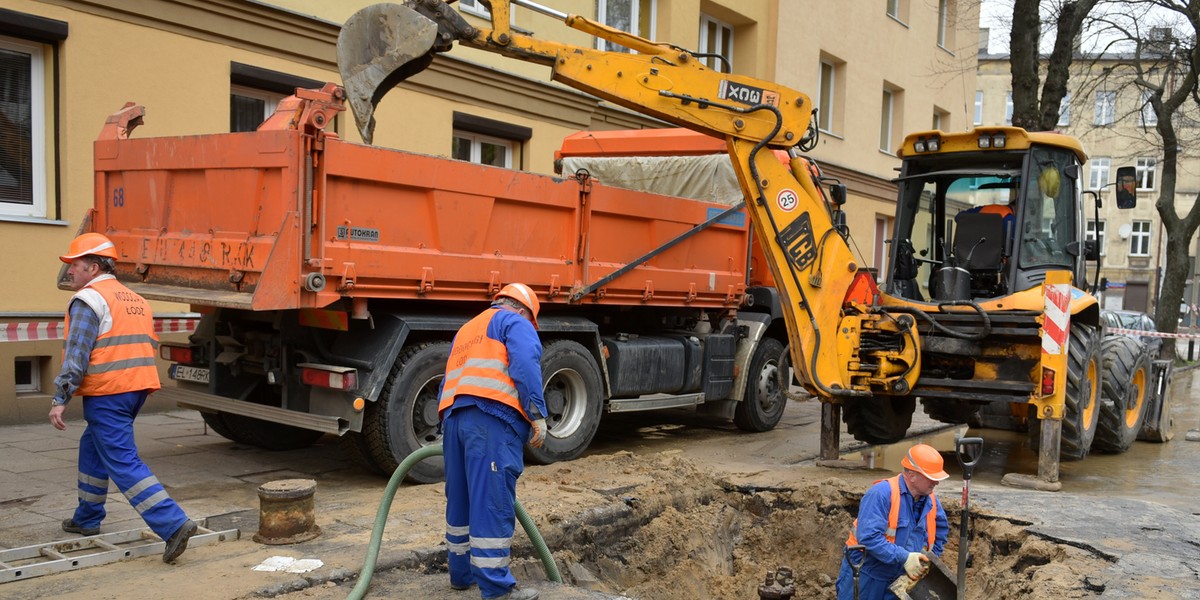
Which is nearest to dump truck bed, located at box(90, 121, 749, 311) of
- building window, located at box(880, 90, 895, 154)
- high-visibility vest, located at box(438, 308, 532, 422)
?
high-visibility vest, located at box(438, 308, 532, 422)

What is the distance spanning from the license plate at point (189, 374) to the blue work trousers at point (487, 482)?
3.36m

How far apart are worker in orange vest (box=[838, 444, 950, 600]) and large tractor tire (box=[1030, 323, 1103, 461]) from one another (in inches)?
134

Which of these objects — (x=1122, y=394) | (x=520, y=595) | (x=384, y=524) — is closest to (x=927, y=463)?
(x=520, y=595)

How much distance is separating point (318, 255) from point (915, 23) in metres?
20.1

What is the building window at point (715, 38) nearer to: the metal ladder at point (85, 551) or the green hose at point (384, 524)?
the green hose at point (384, 524)

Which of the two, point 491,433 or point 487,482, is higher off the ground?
point 491,433

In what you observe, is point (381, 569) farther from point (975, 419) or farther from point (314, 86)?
point (975, 419)

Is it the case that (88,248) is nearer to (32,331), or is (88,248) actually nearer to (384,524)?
(384,524)

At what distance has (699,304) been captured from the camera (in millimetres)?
Result: 9383

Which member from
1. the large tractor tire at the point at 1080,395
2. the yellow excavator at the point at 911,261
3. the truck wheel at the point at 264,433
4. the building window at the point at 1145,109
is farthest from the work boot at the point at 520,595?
the building window at the point at 1145,109

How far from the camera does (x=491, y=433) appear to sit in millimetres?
4609

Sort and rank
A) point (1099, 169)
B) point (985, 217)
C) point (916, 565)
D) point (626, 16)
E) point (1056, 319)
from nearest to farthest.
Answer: point (916, 565) → point (1056, 319) → point (985, 217) → point (626, 16) → point (1099, 169)

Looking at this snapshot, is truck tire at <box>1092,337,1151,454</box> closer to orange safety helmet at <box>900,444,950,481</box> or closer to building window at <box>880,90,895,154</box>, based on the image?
orange safety helmet at <box>900,444,950,481</box>

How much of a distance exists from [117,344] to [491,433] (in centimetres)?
214
